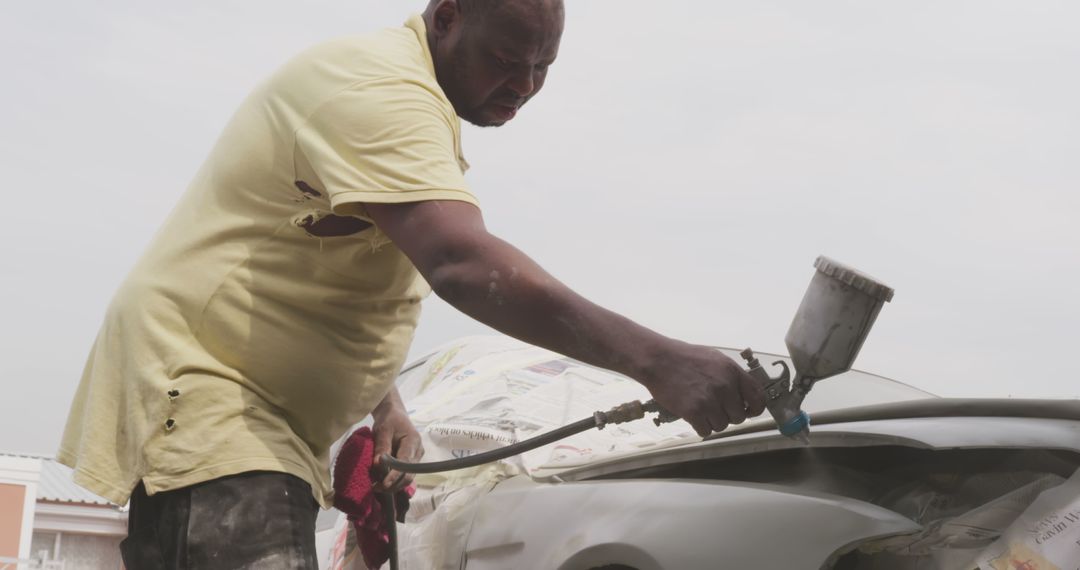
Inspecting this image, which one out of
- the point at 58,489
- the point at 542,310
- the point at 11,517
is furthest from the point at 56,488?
the point at 542,310

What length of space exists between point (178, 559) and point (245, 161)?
0.71m

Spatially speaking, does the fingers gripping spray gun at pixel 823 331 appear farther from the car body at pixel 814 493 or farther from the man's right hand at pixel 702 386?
the car body at pixel 814 493

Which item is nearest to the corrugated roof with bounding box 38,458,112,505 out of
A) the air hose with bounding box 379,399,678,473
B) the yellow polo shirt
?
the air hose with bounding box 379,399,678,473

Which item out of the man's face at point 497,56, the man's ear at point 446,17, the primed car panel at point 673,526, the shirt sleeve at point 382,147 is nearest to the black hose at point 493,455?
the primed car panel at point 673,526

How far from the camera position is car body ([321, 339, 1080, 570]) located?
85.4 inches

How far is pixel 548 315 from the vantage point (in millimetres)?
2002

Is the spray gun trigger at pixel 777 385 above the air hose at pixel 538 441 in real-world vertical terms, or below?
above

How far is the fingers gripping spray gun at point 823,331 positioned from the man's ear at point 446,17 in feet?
2.94

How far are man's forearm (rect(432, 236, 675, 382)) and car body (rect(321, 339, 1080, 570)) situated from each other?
52cm

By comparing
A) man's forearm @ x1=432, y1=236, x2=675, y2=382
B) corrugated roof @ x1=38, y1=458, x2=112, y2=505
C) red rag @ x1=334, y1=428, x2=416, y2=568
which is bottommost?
corrugated roof @ x1=38, y1=458, x2=112, y2=505

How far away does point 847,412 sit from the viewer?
2.40m

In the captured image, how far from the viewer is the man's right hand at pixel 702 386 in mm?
1947

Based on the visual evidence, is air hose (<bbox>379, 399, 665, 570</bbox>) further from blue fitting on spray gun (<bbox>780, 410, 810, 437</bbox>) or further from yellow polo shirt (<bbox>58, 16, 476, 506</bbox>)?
yellow polo shirt (<bbox>58, 16, 476, 506</bbox>)

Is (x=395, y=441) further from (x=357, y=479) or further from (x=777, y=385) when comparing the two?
(x=777, y=385)
